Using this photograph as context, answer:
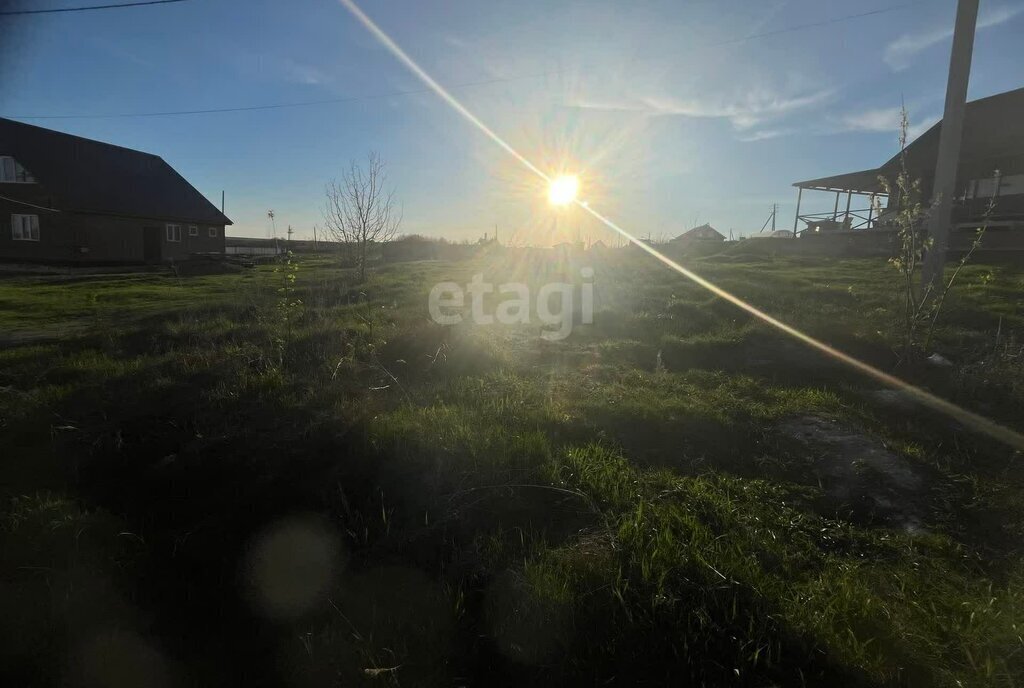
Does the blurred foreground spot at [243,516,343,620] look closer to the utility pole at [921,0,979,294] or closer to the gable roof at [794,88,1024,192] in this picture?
the utility pole at [921,0,979,294]

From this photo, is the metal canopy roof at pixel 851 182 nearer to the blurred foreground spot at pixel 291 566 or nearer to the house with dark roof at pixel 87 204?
the blurred foreground spot at pixel 291 566

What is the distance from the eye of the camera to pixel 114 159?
3003 centimetres

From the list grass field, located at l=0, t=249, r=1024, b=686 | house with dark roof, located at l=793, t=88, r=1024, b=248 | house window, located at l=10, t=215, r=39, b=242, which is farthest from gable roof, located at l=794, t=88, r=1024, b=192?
house window, located at l=10, t=215, r=39, b=242

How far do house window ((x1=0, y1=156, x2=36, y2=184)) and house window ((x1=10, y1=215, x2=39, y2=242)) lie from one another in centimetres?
176

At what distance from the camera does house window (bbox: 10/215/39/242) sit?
24.4 metres

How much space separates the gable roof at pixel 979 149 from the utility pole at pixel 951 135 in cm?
1296

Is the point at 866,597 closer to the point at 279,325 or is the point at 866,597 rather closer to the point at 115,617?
the point at 115,617

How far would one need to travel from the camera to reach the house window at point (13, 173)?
80.5 feet

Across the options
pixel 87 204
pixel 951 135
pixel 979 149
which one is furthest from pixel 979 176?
pixel 87 204

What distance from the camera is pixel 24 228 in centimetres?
2455

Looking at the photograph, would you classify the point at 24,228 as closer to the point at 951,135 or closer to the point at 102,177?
the point at 102,177

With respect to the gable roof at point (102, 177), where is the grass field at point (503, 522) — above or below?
below

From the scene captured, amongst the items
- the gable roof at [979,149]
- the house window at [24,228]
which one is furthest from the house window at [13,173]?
the gable roof at [979,149]

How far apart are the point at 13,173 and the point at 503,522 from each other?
3373cm
